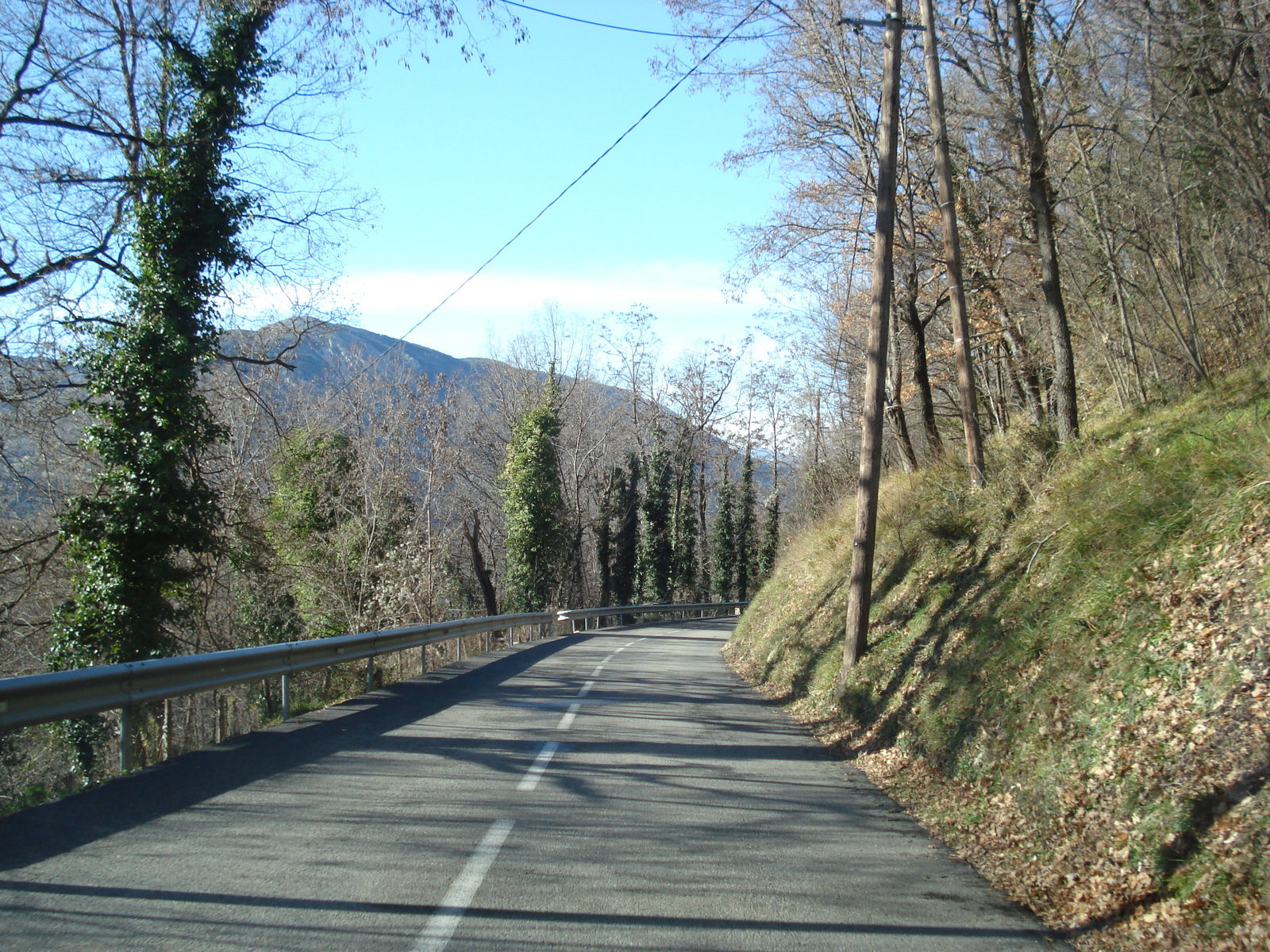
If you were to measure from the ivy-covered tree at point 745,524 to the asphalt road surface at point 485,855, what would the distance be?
59150 millimetres

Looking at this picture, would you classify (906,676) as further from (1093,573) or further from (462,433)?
(462,433)

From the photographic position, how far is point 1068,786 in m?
5.80

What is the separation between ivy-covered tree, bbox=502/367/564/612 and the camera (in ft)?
147

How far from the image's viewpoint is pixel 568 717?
10.4 m

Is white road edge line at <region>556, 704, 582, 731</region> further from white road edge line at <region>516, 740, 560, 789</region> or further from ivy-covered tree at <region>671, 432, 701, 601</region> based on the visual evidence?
ivy-covered tree at <region>671, 432, 701, 601</region>

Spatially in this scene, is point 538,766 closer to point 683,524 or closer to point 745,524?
point 683,524

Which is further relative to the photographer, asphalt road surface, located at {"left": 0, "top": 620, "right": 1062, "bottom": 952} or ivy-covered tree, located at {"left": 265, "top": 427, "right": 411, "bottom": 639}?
ivy-covered tree, located at {"left": 265, "top": 427, "right": 411, "bottom": 639}

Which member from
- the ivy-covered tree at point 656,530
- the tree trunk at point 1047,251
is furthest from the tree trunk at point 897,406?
the ivy-covered tree at point 656,530

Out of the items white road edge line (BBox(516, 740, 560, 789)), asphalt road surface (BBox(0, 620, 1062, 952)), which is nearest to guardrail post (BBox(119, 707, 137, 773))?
asphalt road surface (BBox(0, 620, 1062, 952))

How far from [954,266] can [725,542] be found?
181 ft

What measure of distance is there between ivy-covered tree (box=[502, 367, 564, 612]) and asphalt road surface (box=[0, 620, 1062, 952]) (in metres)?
35.8

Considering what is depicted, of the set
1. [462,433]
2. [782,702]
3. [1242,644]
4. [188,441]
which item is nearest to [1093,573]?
[1242,644]

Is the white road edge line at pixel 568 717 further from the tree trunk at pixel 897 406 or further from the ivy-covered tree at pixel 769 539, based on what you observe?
the ivy-covered tree at pixel 769 539

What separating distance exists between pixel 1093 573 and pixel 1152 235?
23.7ft
